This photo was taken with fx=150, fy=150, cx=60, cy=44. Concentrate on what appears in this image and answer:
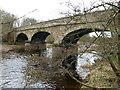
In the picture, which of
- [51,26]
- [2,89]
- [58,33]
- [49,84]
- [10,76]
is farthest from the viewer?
[51,26]

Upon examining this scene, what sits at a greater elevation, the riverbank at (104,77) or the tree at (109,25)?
the tree at (109,25)

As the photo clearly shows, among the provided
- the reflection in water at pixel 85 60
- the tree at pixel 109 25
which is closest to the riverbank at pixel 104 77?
the reflection in water at pixel 85 60

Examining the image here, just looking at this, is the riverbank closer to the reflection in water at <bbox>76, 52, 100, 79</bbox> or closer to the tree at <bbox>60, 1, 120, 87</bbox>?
the reflection in water at <bbox>76, 52, 100, 79</bbox>

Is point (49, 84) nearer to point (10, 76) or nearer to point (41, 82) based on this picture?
point (41, 82)

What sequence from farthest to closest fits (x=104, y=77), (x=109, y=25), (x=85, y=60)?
(x=104, y=77)
(x=85, y=60)
(x=109, y=25)

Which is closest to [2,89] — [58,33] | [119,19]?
[119,19]

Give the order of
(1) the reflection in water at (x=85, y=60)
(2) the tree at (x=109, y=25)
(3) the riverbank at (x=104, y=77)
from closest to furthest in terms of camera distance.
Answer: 1. (2) the tree at (x=109, y=25)
2. (1) the reflection in water at (x=85, y=60)
3. (3) the riverbank at (x=104, y=77)

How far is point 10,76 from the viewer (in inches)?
347

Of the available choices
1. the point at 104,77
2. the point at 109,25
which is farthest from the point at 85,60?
the point at 104,77

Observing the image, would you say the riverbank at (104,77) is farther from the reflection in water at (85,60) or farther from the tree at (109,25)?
the tree at (109,25)

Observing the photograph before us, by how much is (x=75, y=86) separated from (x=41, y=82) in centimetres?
188

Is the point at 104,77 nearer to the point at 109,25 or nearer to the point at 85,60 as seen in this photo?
the point at 85,60

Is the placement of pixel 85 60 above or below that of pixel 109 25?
below

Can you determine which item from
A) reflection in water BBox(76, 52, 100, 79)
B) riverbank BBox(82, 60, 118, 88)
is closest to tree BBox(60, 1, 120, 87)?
reflection in water BBox(76, 52, 100, 79)
